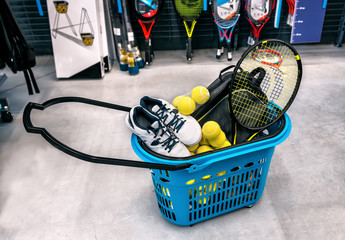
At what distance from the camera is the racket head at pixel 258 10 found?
11.5 ft

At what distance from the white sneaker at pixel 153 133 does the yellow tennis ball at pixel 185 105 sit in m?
0.13

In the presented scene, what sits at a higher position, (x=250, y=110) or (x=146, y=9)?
(x=146, y=9)

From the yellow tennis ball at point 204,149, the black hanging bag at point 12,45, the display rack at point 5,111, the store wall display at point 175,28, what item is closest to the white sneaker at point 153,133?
the yellow tennis ball at point 204,149

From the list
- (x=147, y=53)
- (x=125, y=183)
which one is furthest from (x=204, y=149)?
(x=147, y=53)

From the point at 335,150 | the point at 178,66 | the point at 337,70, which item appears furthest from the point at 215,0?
the point at 335,150

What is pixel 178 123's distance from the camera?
4.79 feet

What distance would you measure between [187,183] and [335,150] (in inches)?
51.0

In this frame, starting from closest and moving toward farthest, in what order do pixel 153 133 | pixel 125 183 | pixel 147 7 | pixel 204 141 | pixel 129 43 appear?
pixel 153 133
pixel 204 141
pixel 125 183
pixel 147 7
pixel 129 43

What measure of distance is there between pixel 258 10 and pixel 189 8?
78 centimetres

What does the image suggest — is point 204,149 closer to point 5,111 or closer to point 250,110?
point 250,110

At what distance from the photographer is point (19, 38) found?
2.24 metres

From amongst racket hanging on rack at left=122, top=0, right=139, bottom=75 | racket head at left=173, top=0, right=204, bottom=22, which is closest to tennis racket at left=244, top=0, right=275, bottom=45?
racket head at left=173, top=0, right=204, bottom=22

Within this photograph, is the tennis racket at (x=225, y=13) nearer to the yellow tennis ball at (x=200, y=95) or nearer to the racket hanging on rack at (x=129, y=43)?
the racket hanging on rack at (x=129, y=43)

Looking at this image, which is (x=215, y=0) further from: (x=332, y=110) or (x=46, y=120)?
(x=46, y=120)
